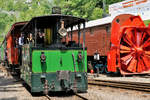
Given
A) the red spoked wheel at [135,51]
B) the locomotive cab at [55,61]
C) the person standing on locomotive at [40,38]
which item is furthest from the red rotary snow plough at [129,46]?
the person standing on locomotive at [40,38]

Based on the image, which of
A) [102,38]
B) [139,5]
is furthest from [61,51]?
[139,5]

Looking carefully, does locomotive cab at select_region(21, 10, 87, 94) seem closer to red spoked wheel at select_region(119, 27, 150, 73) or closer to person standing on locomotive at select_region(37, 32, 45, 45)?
person standing on locomotive at select_region(37, 32, 45, 45)

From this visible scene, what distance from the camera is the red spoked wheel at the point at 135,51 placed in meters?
15.0

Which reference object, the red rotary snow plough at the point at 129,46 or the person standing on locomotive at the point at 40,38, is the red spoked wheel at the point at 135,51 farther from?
the person standing on locomotive at the point at 40,38

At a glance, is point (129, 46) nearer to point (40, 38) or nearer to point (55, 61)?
point (40, 38)

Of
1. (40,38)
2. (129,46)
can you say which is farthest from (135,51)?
(40,38)

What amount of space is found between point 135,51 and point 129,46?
0.53 m

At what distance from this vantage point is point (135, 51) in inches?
598

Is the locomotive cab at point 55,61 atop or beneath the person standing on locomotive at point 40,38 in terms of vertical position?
beneath

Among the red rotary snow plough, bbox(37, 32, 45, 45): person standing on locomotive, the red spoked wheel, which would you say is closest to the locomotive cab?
bbox(37, 32, 45, 45): person standing on locomotive

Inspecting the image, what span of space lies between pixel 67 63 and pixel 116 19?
7.58m

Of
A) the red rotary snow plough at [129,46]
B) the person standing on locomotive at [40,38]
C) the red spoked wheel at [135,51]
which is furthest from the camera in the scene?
the red spoked wheel at [135,51]

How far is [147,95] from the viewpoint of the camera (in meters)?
8.01

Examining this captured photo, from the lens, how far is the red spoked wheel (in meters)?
15.0
